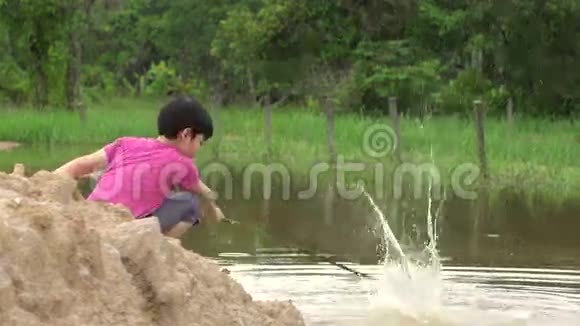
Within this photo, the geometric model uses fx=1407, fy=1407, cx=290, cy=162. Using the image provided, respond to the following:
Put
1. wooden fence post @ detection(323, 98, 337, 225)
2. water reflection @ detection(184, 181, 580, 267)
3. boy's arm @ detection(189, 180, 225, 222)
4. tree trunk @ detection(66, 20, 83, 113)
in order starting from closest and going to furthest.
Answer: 1. boy's arm @ detection(189, 180, 225, 222)
2. water reflection @ detection(184, 181, 580, 267)
3. wooden fence post @ detection(323, 98, 337, 225)
4. tree trunk @ detection(66, 20, 83, 113)

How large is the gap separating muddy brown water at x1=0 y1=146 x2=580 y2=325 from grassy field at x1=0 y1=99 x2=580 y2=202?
→ 2.73 meters

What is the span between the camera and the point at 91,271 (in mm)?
5000

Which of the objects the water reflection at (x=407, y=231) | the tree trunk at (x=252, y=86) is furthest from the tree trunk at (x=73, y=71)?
the water reflection at (x=407, y=231)

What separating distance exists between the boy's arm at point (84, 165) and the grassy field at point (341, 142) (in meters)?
10.1

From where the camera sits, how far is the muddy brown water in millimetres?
8141

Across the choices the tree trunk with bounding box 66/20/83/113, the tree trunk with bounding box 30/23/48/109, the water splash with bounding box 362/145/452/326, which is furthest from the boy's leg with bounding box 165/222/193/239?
the tree trunk with bounding box 66/20/83/113

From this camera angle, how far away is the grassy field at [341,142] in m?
18.7

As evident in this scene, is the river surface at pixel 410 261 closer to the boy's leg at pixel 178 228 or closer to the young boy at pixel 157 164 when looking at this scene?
the boy's leg at pixel 178 228

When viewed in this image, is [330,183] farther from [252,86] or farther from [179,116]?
[252,86]

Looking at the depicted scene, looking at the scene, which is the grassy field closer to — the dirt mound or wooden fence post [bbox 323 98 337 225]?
wooden fence post [bbox 323 98 337 225]

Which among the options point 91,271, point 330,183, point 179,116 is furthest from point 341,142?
point 91,271

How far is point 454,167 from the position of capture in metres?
18.5

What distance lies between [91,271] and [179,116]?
74.9 inches

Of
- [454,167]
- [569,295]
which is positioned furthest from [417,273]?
[454,167]
